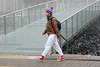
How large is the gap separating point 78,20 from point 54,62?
7.07m

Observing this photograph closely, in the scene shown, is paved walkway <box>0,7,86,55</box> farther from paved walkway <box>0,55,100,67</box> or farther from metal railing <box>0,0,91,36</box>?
paved walkway <box>0,55,100,67</box>

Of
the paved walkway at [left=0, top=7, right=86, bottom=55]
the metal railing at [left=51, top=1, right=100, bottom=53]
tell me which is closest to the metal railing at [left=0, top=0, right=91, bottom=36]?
the paved walkway at [left=0, top=7, right=86, bottom=55]

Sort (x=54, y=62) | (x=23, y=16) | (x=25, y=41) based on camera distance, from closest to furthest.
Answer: (x=54, y=62) → (x=25, y=41) → (x=23, y=16)

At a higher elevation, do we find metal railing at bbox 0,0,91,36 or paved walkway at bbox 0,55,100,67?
metal railing at bbox 0,0,91,36

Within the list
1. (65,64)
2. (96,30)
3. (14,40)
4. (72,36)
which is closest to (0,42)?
(14,40)

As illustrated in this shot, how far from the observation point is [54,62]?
1016 cm

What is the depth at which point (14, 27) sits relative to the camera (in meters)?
16.1

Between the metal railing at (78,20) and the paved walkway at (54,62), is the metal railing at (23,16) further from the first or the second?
the paved walkway at (54,62)

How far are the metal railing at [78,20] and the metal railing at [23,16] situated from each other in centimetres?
302

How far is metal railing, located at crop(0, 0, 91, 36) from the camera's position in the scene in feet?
49.9

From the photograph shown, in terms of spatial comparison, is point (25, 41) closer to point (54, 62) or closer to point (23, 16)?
point (23, 16)

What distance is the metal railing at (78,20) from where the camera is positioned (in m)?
14.1

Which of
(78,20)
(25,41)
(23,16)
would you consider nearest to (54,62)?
(25,41)

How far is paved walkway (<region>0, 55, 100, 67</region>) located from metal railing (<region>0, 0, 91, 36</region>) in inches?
182
